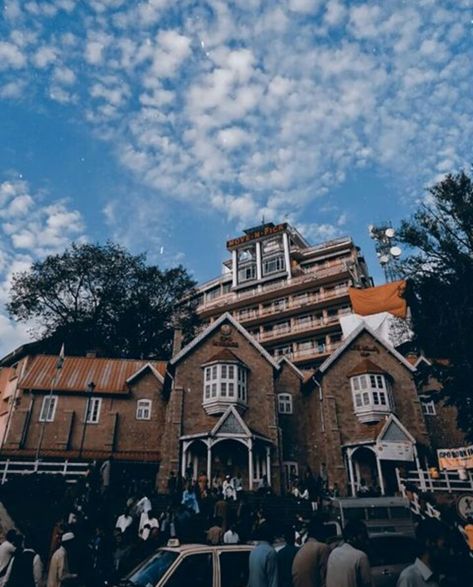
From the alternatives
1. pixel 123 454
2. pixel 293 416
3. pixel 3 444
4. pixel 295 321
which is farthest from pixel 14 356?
→ pixel 295 321

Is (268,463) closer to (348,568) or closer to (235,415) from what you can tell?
(235,415)

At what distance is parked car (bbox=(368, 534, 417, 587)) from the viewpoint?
952 centimetres

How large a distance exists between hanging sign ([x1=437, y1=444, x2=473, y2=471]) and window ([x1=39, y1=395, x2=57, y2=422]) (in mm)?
22571

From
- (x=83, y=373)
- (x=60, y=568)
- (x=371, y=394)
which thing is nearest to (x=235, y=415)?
(x=371, y=394)

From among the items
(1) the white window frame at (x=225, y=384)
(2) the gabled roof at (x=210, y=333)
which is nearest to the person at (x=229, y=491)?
(1) the white window frame at (x=225, y=384)

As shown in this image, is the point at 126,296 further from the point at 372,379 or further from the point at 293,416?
the point at 372,379

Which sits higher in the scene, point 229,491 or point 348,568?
point 229,491

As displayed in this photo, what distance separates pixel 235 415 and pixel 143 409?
26.7 feet

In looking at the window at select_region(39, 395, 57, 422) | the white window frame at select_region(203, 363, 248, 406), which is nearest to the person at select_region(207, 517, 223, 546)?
the white window frame at select_region(203, 363, 248, 406)

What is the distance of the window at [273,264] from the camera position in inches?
2194

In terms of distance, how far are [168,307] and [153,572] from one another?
40.9 meters

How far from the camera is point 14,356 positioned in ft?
108

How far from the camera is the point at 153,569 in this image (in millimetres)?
6426

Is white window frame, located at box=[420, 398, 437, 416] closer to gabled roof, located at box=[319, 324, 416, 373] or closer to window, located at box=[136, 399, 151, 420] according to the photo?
gabled roof, located at box=[319, 324, 416, 373]
